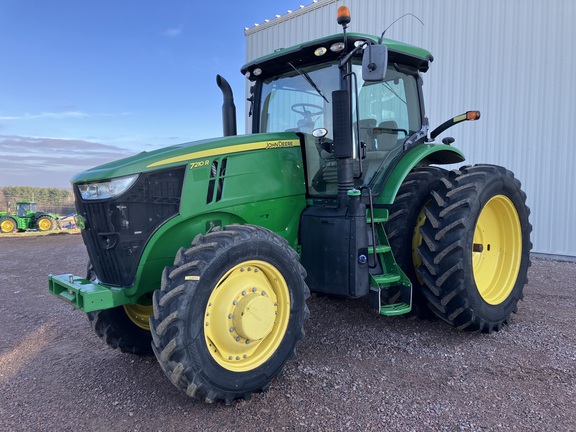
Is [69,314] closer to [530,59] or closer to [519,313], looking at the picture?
[519,313]

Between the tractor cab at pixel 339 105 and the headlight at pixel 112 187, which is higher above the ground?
the tractor cab at pixel 339 105

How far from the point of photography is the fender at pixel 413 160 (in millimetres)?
3572

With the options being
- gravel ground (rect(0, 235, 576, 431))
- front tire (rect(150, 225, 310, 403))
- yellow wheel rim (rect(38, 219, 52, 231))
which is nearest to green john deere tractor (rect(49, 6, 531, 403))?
front tire (rect(150, 225, 310, 403))

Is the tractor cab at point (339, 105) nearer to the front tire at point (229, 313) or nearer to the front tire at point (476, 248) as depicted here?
the front tire at point (476, 248)

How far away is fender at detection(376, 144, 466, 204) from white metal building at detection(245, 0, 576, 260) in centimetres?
452

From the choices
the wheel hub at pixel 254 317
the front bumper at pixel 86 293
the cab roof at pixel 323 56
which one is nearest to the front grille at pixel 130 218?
the front bumper at pixel 86 293

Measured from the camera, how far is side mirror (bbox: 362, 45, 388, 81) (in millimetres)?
2982

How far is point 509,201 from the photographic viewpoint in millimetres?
4113

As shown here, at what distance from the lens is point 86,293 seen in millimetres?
2646

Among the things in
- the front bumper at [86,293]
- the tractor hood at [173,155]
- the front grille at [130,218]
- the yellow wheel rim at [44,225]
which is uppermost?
the tractor hood at [173,155]

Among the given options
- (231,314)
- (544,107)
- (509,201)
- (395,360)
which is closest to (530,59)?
(544,107)

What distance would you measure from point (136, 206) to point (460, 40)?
809 centimetres

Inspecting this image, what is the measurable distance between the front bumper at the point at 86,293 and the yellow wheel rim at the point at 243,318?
2.15 ft

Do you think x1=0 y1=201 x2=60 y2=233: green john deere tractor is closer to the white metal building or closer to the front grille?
the white metal building
